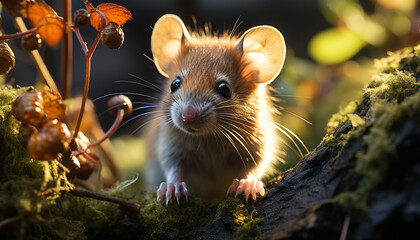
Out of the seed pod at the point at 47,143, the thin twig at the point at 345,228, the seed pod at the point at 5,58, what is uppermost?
the seed pod at the point at 5,58

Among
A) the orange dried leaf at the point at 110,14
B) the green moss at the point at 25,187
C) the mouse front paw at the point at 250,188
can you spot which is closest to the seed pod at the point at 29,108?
the green moss at the point at 25,187

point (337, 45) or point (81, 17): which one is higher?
point (337, 45)

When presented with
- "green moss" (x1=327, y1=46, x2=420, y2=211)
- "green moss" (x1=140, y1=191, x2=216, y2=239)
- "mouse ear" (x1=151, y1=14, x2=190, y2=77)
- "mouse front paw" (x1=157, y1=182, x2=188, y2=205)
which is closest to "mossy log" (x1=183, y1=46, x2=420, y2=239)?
"green moss" (x1=327, y1=46, x2=420, y2=211)

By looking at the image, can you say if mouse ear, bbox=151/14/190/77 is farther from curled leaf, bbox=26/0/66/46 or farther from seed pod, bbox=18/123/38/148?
seed pod, bbox=18/123/38/148

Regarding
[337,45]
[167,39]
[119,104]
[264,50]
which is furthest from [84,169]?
[337,45]

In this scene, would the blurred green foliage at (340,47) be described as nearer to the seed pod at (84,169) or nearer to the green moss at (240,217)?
the green moss at (240,217)

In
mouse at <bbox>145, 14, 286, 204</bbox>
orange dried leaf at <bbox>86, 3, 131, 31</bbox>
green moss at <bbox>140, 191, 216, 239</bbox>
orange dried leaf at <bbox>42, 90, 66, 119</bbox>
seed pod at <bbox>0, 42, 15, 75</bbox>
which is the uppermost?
mouse at <bbox>145, 14, 286, 204</bbox>

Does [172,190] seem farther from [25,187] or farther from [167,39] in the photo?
[167,39]
